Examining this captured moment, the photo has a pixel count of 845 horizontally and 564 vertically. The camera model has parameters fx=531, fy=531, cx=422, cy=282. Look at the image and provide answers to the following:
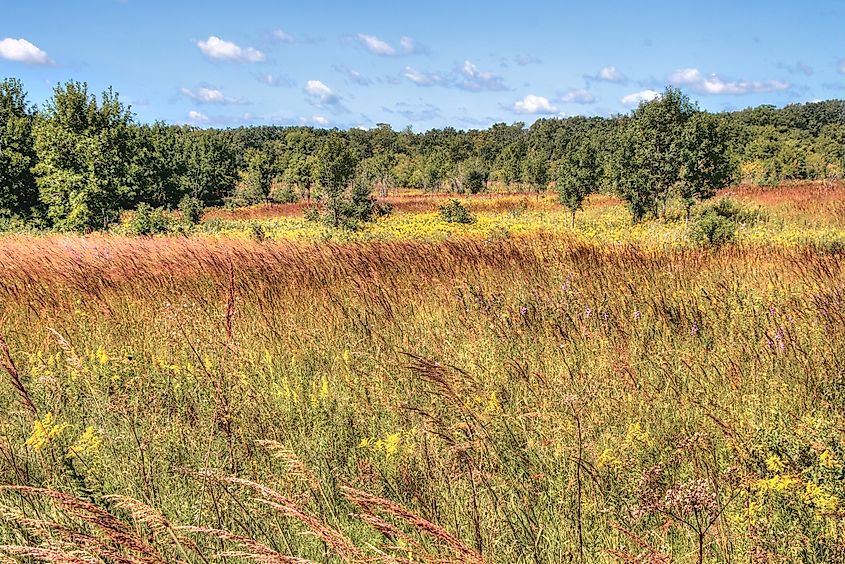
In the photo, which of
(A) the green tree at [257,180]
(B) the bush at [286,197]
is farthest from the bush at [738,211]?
(B) the bush at [286,197]

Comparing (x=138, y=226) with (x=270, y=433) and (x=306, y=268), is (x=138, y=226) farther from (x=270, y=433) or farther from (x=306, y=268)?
(x=270, y=433)

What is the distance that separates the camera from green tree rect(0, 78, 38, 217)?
2933 cm

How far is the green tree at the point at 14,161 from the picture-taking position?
29.3 m

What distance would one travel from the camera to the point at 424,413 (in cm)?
171

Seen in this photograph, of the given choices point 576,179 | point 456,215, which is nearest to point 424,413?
point 456,215

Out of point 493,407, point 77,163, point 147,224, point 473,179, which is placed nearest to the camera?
point 493,407

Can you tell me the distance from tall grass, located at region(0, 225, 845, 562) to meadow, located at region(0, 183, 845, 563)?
15 millimetres

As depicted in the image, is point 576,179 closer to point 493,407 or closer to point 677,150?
point 677,150

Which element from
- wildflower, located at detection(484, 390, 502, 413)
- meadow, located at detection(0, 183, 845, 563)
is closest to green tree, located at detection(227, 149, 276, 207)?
meadow, located at detection(0, 183, 845, 563)

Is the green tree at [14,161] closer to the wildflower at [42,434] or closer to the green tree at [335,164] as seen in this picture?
the green tree at [335,164]

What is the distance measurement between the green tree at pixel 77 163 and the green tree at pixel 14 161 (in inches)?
190

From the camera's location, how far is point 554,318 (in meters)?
4.24

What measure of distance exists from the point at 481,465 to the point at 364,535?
0.52 metres

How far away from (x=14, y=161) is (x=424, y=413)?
36.1 metres
